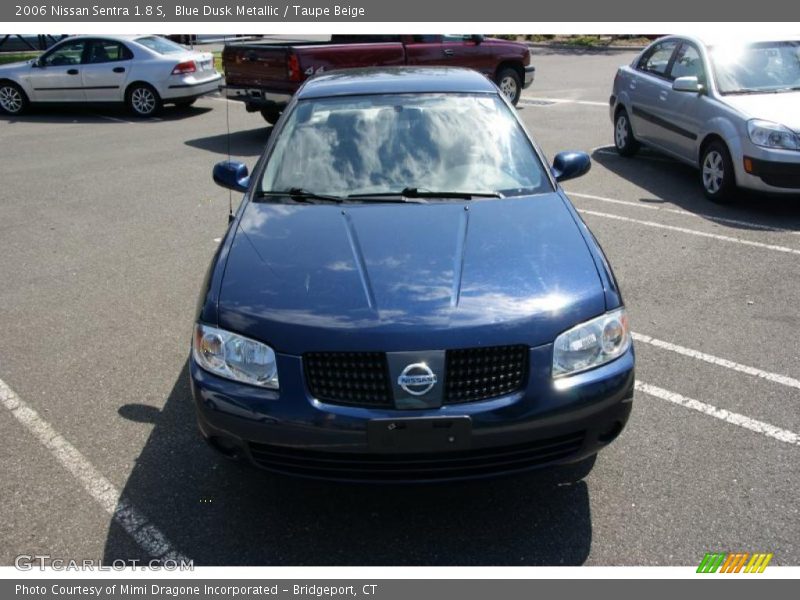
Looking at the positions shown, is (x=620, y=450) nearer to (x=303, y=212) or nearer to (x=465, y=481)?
(x=465, y=481)

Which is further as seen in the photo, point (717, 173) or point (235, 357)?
point (717, 173)

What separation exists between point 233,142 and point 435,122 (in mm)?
8176

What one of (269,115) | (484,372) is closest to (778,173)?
(484,372)

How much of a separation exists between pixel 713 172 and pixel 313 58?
19.5 ft

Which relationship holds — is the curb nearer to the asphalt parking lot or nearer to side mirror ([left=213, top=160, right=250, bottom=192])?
the asphalt parking lot

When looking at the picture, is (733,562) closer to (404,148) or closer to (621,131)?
(404,148)

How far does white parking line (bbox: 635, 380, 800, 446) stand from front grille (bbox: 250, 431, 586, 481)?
1.35m

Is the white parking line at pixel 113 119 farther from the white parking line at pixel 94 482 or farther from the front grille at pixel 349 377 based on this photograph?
the front grille at pixel 349 377

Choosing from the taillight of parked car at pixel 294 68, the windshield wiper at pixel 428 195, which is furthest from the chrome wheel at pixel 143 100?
the windshield wiper at pixel 428 195

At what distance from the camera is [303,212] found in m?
3.95

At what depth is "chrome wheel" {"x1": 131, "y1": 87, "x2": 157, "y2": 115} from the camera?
47.5 ft

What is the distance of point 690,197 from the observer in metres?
8.57

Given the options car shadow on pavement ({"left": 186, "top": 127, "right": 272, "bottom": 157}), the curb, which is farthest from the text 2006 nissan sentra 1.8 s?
the curb
